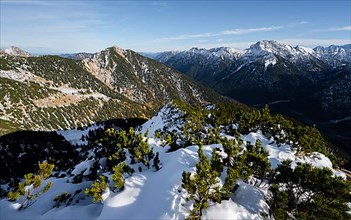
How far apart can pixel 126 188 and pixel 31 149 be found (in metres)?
141

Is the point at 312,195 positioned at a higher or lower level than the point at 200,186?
lower

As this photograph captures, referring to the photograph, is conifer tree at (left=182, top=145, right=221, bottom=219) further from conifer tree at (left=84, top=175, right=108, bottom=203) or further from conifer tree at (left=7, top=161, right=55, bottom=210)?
conifer tree at (left=7, top=161, right=55, bottom=210)

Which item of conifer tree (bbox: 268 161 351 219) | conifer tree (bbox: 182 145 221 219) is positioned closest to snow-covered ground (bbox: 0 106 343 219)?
conifer tree (bbox: 182 145 221 219)

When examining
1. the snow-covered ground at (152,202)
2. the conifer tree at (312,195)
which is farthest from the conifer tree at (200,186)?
the conifer tree at (312,195)

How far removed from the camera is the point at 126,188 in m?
44.0

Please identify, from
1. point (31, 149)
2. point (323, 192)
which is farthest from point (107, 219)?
point (31, 149)

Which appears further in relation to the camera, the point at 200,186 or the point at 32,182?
the point at 32,182

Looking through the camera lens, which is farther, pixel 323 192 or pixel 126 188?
pixel 126 188

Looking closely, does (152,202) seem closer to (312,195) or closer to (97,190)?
(97,190)

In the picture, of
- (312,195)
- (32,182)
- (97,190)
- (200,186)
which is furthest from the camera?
(32,182)

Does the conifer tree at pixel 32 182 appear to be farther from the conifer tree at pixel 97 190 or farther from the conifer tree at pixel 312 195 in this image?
the conifer tree at pixel 312 195

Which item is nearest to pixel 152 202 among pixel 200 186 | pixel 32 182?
pixel 200 186

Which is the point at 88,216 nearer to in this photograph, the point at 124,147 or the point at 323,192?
the point at 124,147

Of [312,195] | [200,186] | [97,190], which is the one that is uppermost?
[200,186]
